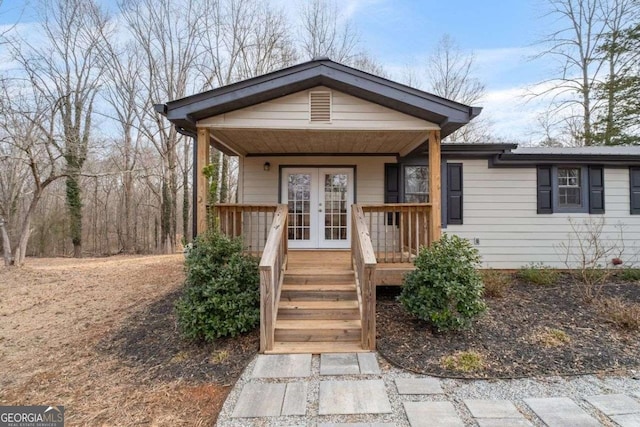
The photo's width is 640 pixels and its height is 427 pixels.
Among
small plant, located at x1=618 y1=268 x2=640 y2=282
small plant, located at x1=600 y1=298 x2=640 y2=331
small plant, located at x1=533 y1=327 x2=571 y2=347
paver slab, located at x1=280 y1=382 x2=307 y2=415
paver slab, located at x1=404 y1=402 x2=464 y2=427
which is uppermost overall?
small plant, located at x1=618 y1=268 x2=640 y2=282

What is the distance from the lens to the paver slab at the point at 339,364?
10.7ft

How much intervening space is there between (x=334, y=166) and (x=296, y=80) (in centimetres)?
293

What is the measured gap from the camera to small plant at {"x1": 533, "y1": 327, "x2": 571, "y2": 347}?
3791 millimetres

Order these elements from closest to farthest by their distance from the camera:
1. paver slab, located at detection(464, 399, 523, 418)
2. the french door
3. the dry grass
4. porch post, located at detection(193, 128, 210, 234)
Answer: paver slab, located at detection(464, 399, 523, 418), the dry grass, porch post, located at detection(193, 128, 210, 234), the french door

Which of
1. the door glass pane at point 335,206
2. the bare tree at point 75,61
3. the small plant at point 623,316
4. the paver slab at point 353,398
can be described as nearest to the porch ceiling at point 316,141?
the door glass pane at point 335,206

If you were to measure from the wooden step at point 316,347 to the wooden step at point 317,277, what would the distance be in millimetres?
1129

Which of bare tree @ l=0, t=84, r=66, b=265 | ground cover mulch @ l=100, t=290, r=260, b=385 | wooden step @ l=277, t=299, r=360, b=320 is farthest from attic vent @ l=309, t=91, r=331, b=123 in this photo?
bare tree @ l=0, t=84, r=66, b=265

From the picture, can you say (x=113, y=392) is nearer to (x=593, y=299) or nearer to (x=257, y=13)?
(x=593, y=299)

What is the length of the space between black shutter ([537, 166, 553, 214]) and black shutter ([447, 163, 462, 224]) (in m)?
1.74

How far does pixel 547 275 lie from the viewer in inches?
251

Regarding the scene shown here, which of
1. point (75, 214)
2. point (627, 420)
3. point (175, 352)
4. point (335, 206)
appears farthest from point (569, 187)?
point (75, 214)

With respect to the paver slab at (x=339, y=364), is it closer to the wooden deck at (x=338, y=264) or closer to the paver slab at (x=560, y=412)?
the paver slab at (x=560, y=412)

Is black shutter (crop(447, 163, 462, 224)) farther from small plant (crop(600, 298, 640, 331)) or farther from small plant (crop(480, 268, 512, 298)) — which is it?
small plant (crop(600, 298, 640, 331))

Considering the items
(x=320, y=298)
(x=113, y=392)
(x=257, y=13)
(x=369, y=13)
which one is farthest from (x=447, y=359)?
(x=257, y=13)
